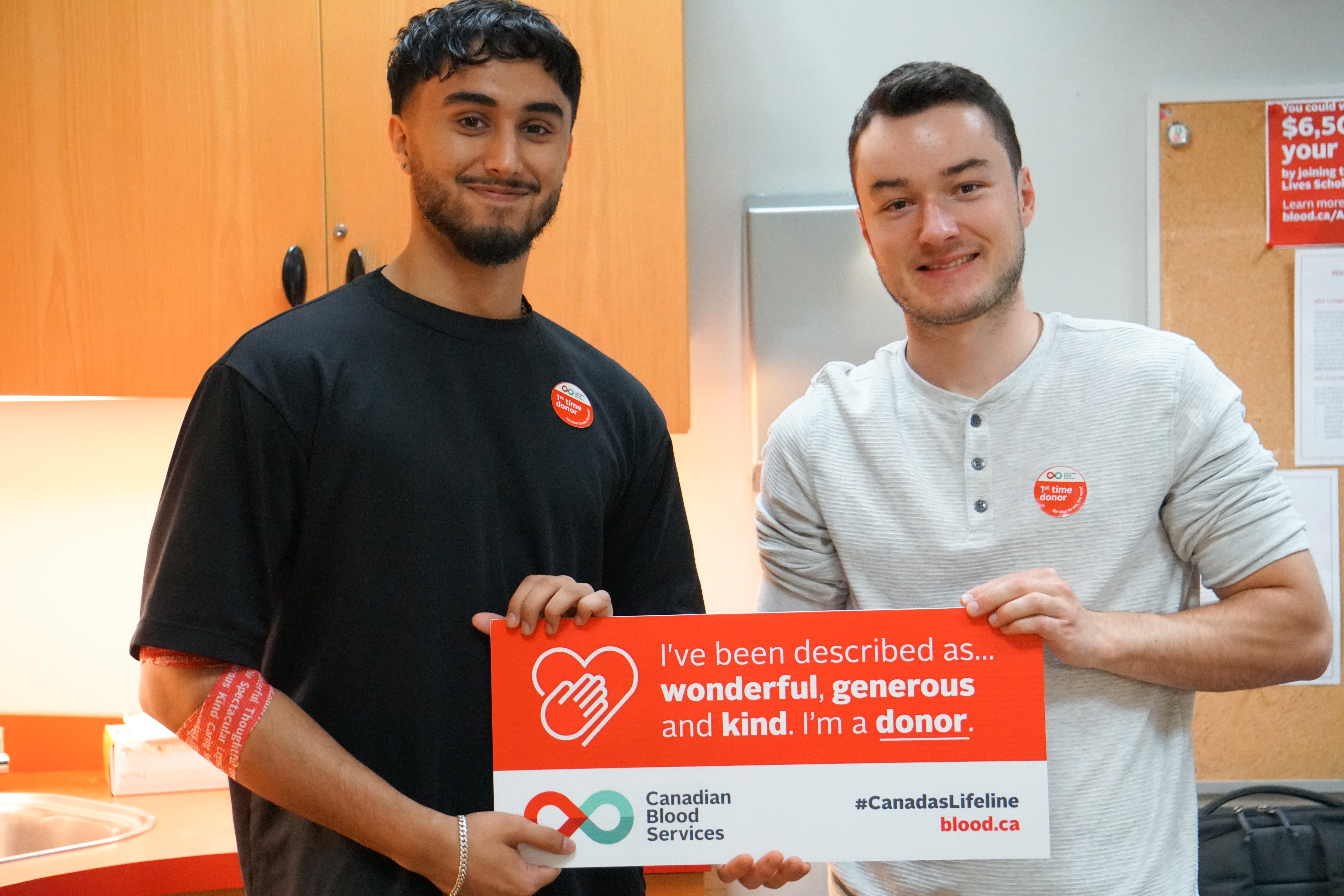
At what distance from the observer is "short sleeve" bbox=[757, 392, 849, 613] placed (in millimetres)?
1361

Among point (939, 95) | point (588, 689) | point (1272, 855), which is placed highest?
point (939, 95)

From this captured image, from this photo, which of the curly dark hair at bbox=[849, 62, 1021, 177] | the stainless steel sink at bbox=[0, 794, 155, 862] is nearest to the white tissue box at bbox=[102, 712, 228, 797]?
the stainless steel sink at bbox=[0, 794, 155, 862]

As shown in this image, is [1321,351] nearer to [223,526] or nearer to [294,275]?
[294,275]

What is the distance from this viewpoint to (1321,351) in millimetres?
2189

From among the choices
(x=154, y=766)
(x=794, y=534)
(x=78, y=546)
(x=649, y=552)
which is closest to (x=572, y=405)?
(x=649, y=552)

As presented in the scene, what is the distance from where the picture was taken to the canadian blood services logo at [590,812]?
1.16m

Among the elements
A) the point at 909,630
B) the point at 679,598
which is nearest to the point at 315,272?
the point at 679,598

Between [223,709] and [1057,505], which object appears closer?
[223,709]

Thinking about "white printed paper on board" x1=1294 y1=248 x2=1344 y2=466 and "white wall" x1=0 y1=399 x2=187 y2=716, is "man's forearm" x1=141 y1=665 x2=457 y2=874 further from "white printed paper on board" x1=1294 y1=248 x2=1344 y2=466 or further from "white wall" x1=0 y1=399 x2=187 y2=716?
"white printed paper on board" x1=1294 y1=248 x2=1344 y2=466

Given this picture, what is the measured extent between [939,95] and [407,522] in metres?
0.78

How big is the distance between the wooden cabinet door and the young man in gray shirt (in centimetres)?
110

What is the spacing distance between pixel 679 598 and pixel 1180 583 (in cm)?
60

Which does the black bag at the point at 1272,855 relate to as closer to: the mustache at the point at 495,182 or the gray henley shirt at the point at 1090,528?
the gray henley shirt at the point at 1090,528

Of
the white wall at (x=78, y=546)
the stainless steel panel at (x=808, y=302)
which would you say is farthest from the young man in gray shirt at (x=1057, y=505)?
the white wall at (x=78, y=546)
